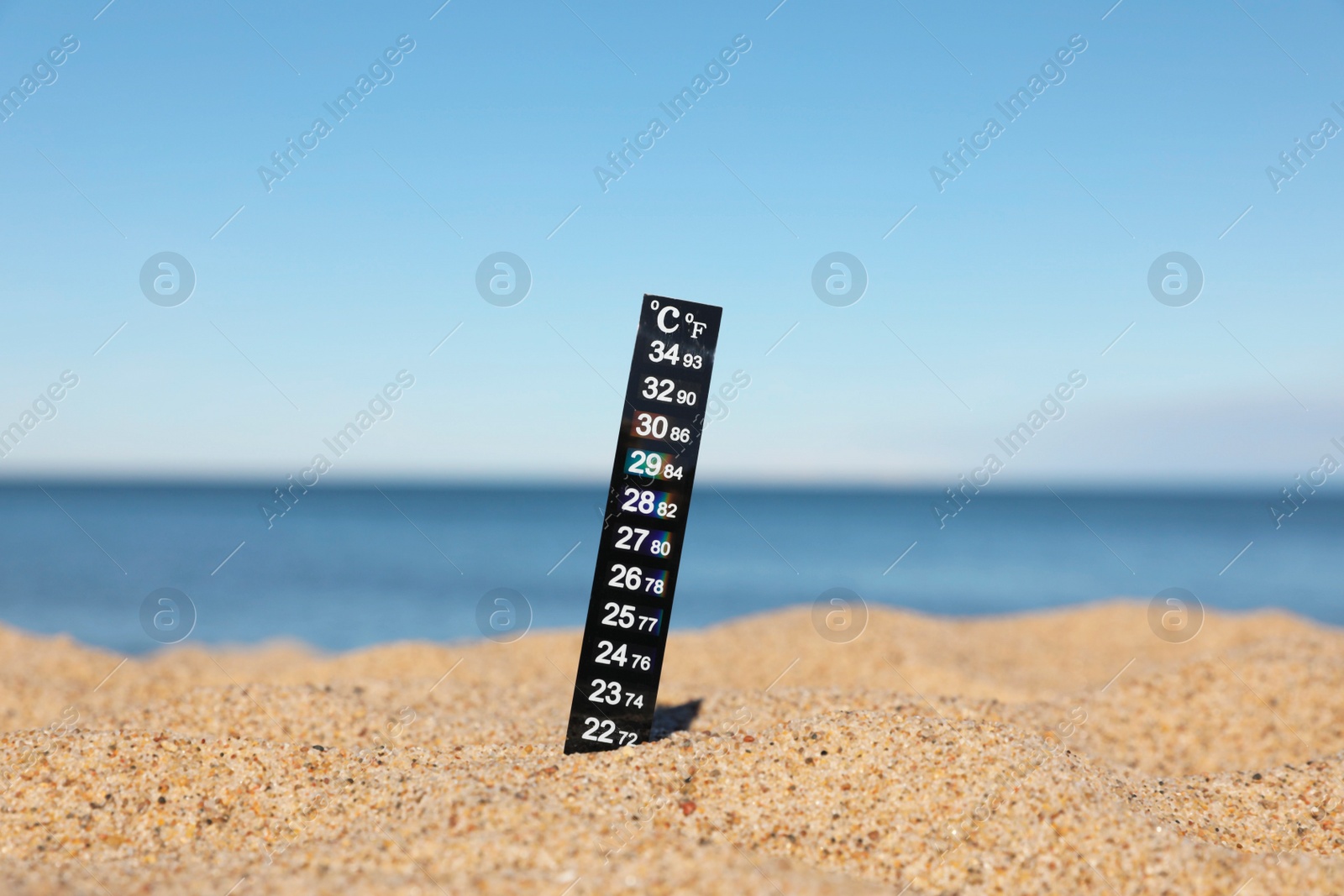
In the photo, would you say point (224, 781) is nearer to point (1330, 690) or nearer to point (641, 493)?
point (641, 493)

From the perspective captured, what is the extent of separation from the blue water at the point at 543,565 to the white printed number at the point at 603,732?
17.2 metres

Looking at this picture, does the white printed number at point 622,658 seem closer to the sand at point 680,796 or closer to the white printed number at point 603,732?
the white printed number at point 603,732

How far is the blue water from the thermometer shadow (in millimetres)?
15635

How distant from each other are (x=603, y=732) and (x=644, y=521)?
60.8 inches

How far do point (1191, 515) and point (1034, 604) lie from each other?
54.5m

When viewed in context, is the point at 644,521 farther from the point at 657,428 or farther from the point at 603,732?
the point at 603,732

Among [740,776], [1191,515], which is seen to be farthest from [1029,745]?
[1191,515]

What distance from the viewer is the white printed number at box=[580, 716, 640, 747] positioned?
542 centimetres

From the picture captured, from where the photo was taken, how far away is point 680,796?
4.69m

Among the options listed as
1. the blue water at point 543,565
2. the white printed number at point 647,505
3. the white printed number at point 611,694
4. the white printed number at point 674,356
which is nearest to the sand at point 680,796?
the white printed number at point 611,694

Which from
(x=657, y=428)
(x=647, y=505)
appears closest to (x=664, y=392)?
(x=657, y=428)

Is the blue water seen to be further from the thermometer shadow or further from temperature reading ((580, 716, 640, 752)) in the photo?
temperature reading ((580, 716, 640, 752))

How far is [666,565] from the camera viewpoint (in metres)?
5.35

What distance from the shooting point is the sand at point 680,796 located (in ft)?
12.8
